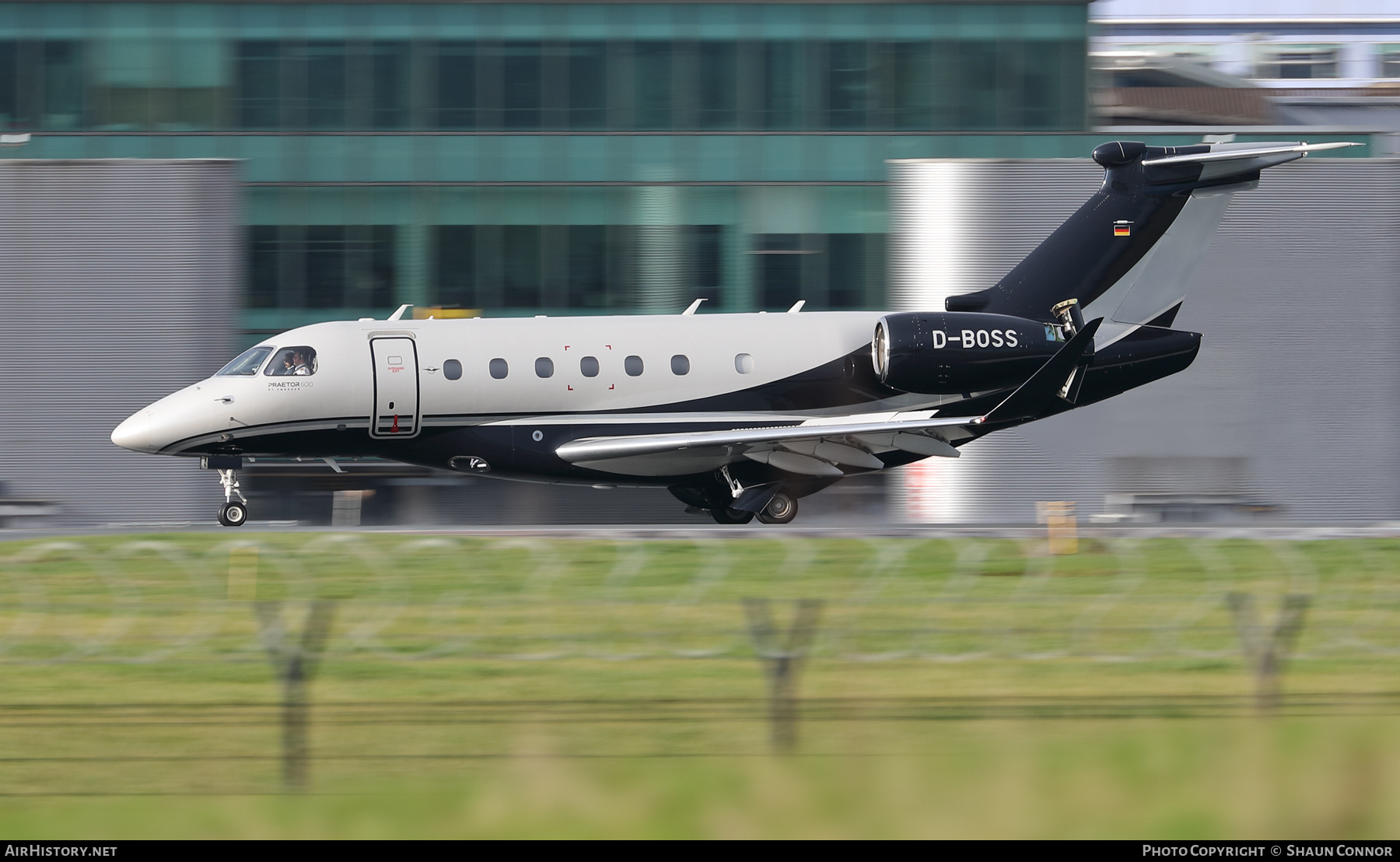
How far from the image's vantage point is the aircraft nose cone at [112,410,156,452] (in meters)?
21.0

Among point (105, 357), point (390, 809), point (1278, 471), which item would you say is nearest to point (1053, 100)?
point (1278, 471)

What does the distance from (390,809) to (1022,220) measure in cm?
2044

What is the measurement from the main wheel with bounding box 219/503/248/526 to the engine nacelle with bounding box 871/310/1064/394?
9190 mm

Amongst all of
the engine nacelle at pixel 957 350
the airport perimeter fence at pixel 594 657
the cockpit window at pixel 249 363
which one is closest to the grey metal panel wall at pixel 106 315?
the cockpit window at pixel 249 363

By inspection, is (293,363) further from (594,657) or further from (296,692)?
(296,692)

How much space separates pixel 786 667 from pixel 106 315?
2012cm

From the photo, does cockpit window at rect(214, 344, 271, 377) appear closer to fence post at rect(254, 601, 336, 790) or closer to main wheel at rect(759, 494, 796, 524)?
main wheel at rect(759, 494, 796, 524)

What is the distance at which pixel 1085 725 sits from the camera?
882cm

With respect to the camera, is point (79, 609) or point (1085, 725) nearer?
point (1085, 725)

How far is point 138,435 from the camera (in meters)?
21.0

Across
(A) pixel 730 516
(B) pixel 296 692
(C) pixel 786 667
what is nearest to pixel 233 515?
(A) pixel 730 516

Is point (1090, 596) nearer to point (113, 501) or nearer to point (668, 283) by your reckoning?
point (668, 283)

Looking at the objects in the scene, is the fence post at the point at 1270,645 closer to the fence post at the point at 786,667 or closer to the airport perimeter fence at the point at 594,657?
the airport perimeter fence at the point at 594,657

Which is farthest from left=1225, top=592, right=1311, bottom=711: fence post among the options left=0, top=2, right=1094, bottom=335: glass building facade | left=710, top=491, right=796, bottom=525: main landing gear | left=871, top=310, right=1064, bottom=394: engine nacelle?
left=0, top=2, right=1094, bottom=335: glass building facade
